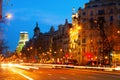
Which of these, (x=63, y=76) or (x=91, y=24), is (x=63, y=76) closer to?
(x=63, y=76)

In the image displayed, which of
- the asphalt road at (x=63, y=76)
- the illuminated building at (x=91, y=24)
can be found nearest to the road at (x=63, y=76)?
the asphalt road at (x=63, y=76)

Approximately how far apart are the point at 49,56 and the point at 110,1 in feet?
206

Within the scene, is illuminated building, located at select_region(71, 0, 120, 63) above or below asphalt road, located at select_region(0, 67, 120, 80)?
above

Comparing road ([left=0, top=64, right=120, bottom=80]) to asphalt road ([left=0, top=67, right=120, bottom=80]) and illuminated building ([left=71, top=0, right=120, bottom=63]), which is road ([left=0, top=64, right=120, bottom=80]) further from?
illuminated building ([left=71, top=0, right=120, bottom=63])

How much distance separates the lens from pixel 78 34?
13725cm

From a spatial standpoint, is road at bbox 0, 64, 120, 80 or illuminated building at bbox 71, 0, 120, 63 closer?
road at bbox 0, 64, 120, 80

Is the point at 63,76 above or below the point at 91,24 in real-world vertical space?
below

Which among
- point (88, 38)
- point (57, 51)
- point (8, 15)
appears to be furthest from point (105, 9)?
point (8, 15)

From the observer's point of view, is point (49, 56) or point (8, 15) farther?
point (49, 56)

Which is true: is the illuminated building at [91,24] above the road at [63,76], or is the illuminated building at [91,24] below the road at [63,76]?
above

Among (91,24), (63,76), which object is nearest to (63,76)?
(63,76)

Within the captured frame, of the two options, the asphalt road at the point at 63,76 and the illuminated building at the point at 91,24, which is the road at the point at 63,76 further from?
the illuminated building at the point at 91,24

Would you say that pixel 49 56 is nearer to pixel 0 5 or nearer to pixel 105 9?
pixel 105 9

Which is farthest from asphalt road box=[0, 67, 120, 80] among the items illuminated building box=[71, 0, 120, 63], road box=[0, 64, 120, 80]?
illuminated building box=[71, 0, 120, 63]
